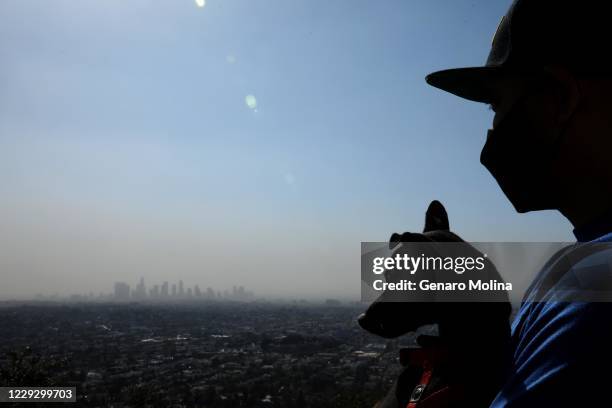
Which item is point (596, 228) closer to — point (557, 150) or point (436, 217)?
point (557, 150)

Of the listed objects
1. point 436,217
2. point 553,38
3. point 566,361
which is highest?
point 553,38

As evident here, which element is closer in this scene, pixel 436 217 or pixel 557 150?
pixel 557 150

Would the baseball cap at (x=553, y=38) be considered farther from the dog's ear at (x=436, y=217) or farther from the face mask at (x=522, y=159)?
the dog's ear at (x=436, y=217)

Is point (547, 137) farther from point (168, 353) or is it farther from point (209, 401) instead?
point (168, 353)

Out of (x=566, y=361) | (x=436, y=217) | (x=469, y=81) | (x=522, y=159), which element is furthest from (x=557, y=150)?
(x=436, y=217)

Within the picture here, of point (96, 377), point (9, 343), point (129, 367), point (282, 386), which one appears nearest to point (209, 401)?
point (282, 386)
